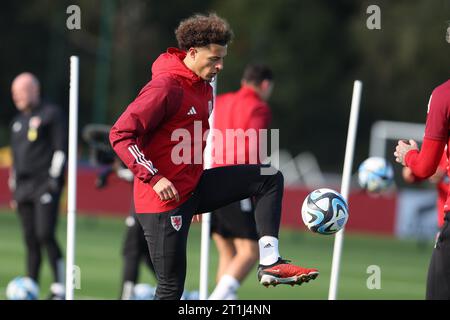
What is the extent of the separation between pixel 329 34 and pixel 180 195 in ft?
129

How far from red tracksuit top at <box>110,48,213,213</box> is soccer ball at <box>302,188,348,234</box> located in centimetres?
89

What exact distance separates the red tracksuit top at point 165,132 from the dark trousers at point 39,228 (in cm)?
442

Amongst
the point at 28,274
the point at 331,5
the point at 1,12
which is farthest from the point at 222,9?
the point at 28,274

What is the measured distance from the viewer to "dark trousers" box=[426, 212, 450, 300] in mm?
7285

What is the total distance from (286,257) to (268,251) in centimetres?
1052

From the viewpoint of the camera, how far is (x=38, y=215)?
1252 centimetres

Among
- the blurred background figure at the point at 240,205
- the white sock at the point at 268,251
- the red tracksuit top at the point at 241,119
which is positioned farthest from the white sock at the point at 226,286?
the white sock at the point at 268,251

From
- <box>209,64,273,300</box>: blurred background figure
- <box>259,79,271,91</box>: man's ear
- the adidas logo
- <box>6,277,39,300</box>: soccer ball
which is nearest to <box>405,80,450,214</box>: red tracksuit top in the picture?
the adidas logo

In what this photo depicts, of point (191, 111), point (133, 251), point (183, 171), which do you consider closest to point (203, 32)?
point (191, 111)

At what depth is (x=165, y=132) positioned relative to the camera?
8.03 m

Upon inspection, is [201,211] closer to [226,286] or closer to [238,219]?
[226,286]

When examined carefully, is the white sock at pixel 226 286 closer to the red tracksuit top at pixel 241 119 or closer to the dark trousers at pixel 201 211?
the red tracksuit top at pixel 241 119

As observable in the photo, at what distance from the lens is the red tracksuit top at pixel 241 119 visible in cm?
1095
